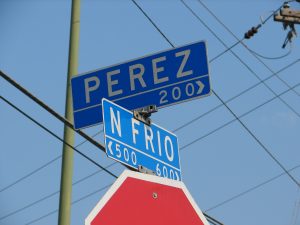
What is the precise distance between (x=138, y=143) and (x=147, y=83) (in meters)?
0.70

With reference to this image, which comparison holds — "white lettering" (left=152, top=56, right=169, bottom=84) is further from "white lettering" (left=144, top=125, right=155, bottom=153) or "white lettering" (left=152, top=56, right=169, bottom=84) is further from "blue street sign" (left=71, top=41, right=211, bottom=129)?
"white lettering" (left=144, top=125, right=155, bottom=153)

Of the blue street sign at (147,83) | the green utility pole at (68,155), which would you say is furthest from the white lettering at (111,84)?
the green utility pole at (68,155)

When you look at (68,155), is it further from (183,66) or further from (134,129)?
(134,129)

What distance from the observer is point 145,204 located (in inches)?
151

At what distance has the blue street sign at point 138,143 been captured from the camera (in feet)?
15.4

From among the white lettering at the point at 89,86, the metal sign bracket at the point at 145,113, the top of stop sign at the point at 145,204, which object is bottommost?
the top of stop sign at the point at 145,204

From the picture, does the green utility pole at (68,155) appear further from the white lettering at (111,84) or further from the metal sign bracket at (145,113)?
the metal sign bracket at (145,113)

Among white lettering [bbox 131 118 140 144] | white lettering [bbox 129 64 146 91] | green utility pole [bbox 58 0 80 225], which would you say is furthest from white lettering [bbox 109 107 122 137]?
green utility pole [bbox 58 0 80 225]

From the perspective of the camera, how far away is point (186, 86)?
17.7ft

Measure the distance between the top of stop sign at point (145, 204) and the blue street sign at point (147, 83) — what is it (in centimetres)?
137

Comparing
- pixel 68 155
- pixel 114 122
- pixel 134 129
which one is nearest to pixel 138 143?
pixel 134 129

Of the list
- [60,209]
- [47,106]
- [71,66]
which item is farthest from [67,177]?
[47,106]

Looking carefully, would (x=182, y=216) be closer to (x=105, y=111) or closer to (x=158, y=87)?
(x=105, y=111)

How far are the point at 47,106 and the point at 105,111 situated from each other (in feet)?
3.23
